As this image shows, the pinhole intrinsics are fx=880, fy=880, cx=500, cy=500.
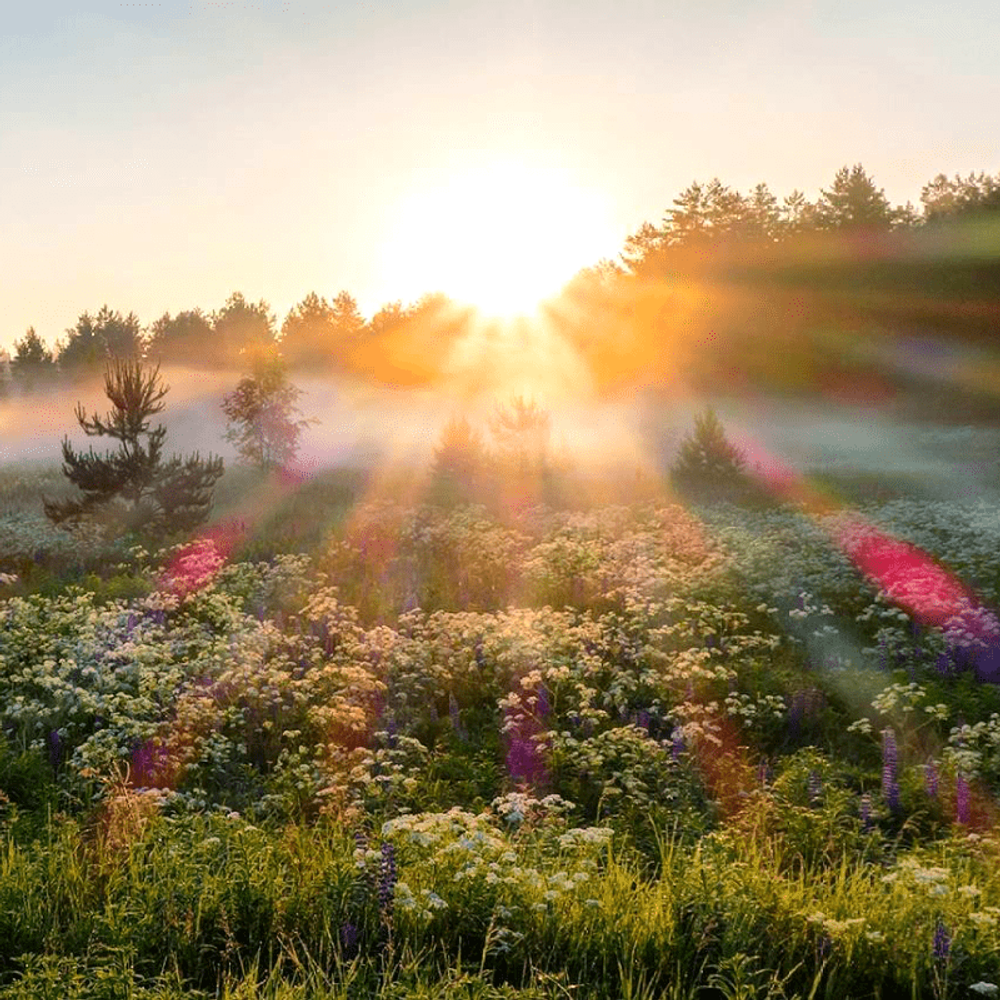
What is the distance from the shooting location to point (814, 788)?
280 inches

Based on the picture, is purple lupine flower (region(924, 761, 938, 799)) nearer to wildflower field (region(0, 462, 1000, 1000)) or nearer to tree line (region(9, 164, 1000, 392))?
wildflower field (region(0, 462, 1000, 1000))

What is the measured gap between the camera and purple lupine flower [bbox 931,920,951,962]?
166 inches

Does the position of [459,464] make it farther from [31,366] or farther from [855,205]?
[31,366]

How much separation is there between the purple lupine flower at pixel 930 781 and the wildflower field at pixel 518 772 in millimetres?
35

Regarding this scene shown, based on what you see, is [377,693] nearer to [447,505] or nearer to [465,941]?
[465,941]

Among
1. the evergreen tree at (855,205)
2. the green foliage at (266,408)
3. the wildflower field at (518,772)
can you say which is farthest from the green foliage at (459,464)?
the evergreen tree at (855,205)

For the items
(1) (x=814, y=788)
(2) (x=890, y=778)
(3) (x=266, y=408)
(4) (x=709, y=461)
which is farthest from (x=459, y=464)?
(2) (x=890, y=778)

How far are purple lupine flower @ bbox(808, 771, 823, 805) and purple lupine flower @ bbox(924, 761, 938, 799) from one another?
0.82 metres

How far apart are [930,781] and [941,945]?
331cm

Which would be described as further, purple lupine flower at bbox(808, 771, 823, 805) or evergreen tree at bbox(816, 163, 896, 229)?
evergreen tree at bbox(816, 163, 896, 229)

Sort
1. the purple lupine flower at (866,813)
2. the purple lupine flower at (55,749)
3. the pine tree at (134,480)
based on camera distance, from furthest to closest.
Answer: the pine tree at (134,480) < the purple lupine flower at (55,749) < the purple lupine flower at (866,813)

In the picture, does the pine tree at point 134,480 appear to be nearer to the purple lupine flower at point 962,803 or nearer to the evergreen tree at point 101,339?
the purple lupine flower at point 962,803

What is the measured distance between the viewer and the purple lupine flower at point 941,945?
4.23 metres

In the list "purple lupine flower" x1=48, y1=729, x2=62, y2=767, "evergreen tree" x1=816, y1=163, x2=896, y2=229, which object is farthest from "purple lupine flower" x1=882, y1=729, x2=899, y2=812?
"evergreen tree" x1=816, y1=163, x2=896, y2=229
